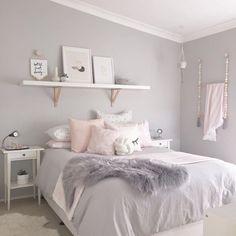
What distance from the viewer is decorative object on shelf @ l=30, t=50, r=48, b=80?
137 inches

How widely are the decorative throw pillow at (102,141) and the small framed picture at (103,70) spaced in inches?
38.5

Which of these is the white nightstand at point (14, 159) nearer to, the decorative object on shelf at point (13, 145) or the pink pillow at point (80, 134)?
the decorative object on shelf at point (13, 145)

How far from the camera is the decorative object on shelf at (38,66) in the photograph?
349 centimetres

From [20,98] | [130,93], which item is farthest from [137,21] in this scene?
[20,98]

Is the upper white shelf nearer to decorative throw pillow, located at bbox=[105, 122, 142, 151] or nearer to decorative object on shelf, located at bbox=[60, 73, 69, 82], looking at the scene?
decorative object on shelf, located at bbox=[60, 73, 69, 82]

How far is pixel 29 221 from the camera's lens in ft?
9.17

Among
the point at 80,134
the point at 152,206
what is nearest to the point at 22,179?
the point at 80,134

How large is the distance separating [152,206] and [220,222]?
2.33 feet

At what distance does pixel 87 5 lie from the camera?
374cm

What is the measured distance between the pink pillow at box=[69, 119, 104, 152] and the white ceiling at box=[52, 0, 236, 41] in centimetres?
160

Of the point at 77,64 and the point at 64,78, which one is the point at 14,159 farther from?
the point at 77,64

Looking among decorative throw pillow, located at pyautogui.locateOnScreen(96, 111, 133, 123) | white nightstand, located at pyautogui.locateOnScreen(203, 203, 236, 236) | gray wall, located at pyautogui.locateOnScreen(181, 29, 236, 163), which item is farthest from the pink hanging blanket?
white nightstand, located at pyautogui.locateOnScreen(203, 203, 236, 236)

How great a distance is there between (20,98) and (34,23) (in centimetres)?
96

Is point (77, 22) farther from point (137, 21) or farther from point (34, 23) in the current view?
point (137, 21)
